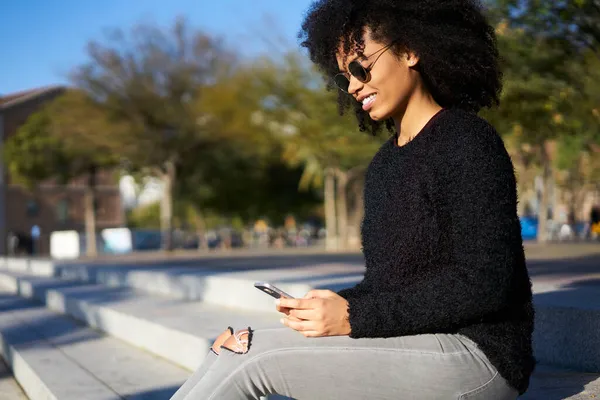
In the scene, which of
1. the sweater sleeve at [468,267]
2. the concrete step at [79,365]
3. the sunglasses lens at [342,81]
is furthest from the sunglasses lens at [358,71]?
the concrete step at [79,365]

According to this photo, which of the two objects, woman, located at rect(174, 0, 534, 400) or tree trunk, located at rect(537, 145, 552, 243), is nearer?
woman, located at rect(174, 0, 534, 400)

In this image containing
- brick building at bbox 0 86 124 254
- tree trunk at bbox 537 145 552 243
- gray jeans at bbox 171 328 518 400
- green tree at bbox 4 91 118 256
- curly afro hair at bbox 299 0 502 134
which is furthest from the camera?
brick building at bbox 0 86 124 254

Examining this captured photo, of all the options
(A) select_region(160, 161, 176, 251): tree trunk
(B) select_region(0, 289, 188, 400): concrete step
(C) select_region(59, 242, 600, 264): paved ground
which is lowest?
(B) select_region(0, 289, 188, 400): concrete step

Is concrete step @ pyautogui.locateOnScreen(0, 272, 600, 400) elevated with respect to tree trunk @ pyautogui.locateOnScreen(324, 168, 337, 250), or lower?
lower

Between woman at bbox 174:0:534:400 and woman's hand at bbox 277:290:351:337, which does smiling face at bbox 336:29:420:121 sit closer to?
woman at bbox 174:0:534:400

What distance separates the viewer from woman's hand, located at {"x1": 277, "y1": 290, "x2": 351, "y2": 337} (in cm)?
205

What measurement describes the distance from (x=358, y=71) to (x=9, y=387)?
4.42 meters

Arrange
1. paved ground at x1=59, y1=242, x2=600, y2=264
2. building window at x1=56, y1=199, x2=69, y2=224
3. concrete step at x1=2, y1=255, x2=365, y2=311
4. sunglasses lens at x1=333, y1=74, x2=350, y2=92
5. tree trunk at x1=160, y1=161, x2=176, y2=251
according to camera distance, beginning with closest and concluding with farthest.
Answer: sunglasses lens at x1=333, y1=74, x2=350, y2=92 < concrete step at x1=2, y1=255, x2=365, y2=311 < paved ground at x1=59, y1=242, x2=600, y2=264 < tree trunk at x1=160, y1=161, x2=176, y2=251 < building window at x1=56, y1=199, x2=69, y2=224

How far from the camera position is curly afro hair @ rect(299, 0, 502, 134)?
2387 millimetres

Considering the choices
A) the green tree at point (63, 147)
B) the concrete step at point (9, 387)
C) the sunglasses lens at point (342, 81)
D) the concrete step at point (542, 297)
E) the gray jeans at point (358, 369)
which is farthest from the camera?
the green tree at point (63, 147)

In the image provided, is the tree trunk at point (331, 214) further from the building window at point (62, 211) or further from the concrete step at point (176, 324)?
the building window at point (62, 211)

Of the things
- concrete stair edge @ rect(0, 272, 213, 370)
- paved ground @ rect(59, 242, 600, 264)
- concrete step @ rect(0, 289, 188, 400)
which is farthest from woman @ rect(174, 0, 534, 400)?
paved ground @ rect(59, 242, 600, 264)

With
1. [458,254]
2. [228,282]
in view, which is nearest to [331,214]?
[228,282]

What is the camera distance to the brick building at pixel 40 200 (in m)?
66.1
